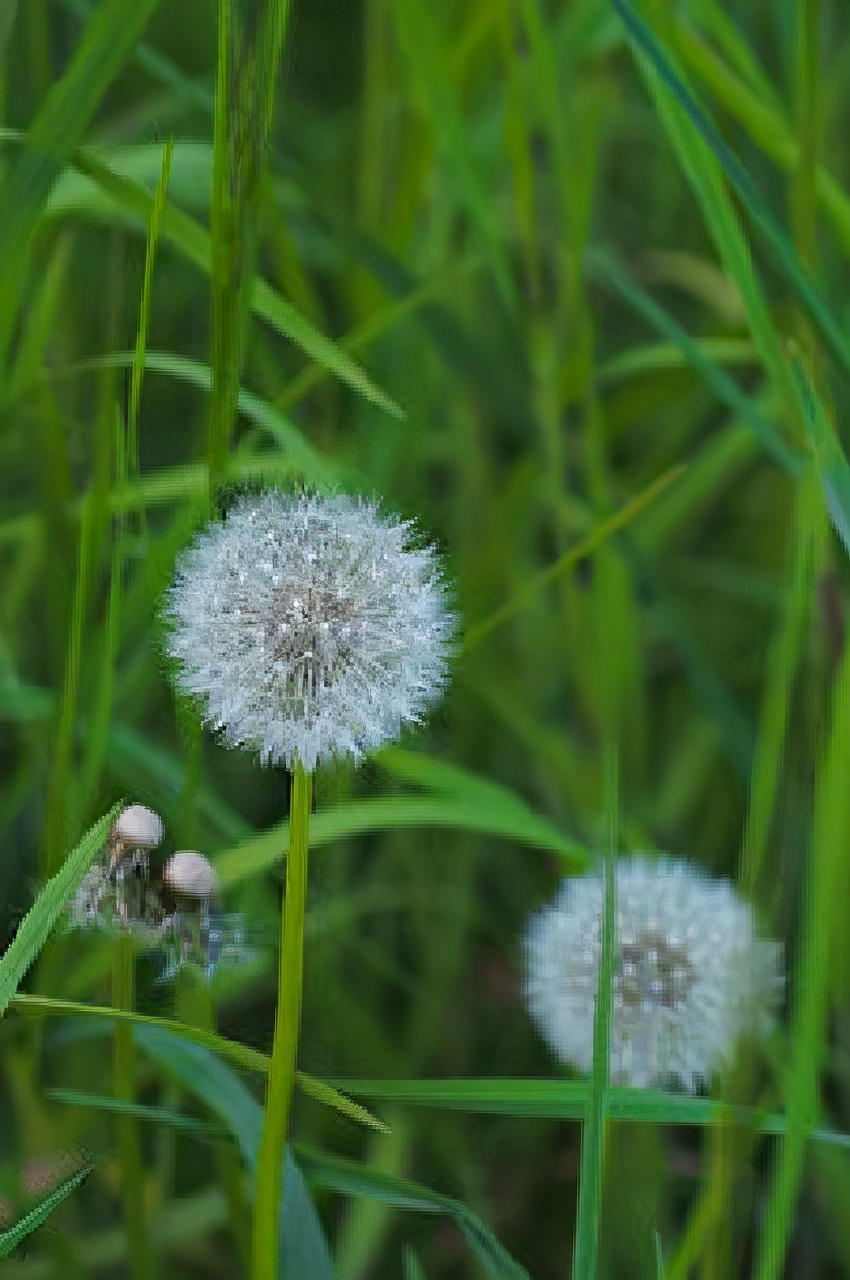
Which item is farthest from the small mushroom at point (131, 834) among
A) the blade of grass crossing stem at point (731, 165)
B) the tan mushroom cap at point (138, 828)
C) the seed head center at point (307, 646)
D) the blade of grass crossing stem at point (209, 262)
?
the blade of grass crossing stem at point (731, 165)

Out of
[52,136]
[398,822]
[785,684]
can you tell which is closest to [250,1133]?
[398,822]

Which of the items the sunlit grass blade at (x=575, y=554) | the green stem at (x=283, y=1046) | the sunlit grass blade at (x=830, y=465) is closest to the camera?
the green stem at (x=283, y=1046)

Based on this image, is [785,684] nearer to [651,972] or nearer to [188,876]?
[651,972]

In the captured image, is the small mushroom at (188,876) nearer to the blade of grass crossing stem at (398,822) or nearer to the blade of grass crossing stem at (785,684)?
the blade of grass crossing stem at (398,822)

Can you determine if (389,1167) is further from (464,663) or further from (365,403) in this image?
(365,403)

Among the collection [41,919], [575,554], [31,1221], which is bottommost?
[31,1221]

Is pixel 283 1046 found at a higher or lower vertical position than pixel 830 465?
lower

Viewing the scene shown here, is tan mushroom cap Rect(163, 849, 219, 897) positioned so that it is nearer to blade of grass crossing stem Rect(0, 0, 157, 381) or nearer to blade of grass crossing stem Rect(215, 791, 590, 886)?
blade of grass crossing stem Rect(215, 791, 590, 886)
